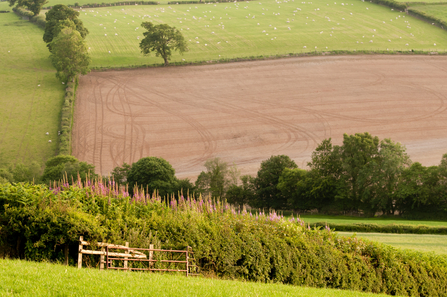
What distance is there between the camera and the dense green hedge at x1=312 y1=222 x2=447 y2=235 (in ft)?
107

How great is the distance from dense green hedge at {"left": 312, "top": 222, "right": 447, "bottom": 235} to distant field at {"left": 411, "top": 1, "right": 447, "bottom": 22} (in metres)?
90.3

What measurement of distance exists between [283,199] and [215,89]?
31996mm

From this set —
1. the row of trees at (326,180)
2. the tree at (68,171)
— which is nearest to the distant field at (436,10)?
the row of trees at (326,180)

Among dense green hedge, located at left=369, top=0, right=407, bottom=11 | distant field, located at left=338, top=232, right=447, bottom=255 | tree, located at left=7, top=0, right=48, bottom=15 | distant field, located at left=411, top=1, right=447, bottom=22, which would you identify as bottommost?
distant field, located at left=338, top=232, right=447, bottom=255

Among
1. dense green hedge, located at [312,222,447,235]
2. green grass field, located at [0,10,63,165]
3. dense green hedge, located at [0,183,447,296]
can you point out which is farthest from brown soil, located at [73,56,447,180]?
dense green hedge, located at [0,183,447,296]

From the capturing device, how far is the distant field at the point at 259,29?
91500mm

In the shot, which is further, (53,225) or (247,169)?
(247,169)

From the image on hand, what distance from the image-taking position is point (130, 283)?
12203 millimetres

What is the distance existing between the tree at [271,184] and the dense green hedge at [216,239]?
23970mm

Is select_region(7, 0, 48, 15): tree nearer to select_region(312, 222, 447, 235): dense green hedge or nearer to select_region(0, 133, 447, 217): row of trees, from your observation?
select_region(0, 133, 447, 217): row of trees

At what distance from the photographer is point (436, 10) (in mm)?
112188

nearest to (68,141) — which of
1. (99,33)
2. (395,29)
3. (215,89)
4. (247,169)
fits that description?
(247,169)

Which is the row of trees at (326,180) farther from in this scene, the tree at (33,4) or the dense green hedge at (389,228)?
the tree at (33,4)

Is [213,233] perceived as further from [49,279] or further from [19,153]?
[19,153]
